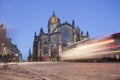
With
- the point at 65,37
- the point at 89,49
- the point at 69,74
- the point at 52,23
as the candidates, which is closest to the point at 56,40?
the point at 65,37

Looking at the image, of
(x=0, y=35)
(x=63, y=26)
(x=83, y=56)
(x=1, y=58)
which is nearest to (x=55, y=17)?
(x=63, y=26)

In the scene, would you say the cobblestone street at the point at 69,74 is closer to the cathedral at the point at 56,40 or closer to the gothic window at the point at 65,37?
the cathedral at the point at 56,40

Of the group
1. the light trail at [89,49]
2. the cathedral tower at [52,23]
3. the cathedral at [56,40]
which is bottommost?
the light trail at [89,49]

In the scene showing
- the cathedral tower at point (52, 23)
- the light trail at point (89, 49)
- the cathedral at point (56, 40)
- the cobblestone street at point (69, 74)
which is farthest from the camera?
the cathedral tower at point (52, 23)

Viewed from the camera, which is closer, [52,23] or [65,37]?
[65,37]

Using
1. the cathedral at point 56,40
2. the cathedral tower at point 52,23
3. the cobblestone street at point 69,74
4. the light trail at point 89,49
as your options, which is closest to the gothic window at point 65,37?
the cathedral at point 56,40

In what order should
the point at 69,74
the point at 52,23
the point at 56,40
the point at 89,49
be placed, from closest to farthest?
the point at 69,74
the point at 89,49
the point at 56,40
the point at 52,23

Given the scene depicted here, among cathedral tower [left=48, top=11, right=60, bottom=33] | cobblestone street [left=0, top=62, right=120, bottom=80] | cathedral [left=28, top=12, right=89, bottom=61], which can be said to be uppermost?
cathedral tower [left=48, top=11, right=60, bottom=33]

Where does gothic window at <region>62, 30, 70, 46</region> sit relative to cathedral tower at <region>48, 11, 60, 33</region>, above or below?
below

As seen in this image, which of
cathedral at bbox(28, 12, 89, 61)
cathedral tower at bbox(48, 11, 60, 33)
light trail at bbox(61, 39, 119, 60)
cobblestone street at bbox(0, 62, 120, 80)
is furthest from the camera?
cathedral tower at bbox(48, 11, 60, 33)

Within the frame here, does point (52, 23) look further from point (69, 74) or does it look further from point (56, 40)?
point (69, 74)

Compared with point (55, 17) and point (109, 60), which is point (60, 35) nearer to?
point (55, 17)

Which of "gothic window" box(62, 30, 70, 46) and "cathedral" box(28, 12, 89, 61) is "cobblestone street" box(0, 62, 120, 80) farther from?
"gothic window" box(62, 30, 70, 46)

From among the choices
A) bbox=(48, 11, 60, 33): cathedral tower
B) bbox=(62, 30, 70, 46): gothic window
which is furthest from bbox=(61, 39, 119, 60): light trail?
bbox=(48, 11, 60, 33): cathedral tower
